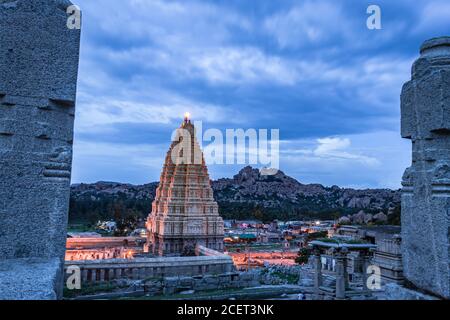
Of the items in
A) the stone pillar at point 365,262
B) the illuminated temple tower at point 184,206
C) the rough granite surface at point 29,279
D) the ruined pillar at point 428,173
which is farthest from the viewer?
the illuminated temple tower at point 184,206

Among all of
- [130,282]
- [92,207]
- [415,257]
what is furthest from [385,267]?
[92,207]

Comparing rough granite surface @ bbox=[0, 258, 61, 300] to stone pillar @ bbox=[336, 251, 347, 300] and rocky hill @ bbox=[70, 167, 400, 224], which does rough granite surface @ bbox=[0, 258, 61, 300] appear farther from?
rocky hill @ bbox=[70, 167, 400, 224]

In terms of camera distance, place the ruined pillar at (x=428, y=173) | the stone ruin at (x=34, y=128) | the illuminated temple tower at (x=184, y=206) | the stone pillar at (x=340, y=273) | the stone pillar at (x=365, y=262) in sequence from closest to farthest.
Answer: the ruined pillar at (x=428, y=173), the stone ruin at (x=34, y=128), the stone pillar at (x=340, y=273), the stone pillar at (x=365, y=262), the illuminated temple tower at (x=184, y=206)

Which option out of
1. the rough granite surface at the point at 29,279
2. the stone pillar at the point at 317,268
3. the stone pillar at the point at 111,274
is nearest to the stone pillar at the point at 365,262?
the stone pillar at the point at 317,268

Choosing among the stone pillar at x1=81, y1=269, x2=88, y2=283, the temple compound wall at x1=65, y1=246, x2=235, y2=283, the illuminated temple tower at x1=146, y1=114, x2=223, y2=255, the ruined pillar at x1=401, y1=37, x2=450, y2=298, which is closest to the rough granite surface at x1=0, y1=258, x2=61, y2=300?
the ruined pillar at x1=401, y1=37, x2=450, y2=298

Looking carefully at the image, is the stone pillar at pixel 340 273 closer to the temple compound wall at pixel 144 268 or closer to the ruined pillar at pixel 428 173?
the temple compound wall at pixel 144 268

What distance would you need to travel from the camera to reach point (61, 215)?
12.3 feet

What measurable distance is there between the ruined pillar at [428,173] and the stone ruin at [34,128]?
2974 mm

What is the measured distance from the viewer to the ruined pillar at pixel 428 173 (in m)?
2.81

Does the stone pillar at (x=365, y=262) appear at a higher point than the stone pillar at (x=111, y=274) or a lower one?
higher

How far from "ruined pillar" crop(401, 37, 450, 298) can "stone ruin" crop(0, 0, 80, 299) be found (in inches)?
117

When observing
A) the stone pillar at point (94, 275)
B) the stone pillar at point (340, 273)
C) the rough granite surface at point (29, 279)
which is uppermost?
the rough granite surface at point (29, 279)

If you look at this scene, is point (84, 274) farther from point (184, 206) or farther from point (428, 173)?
point (428, 173)
